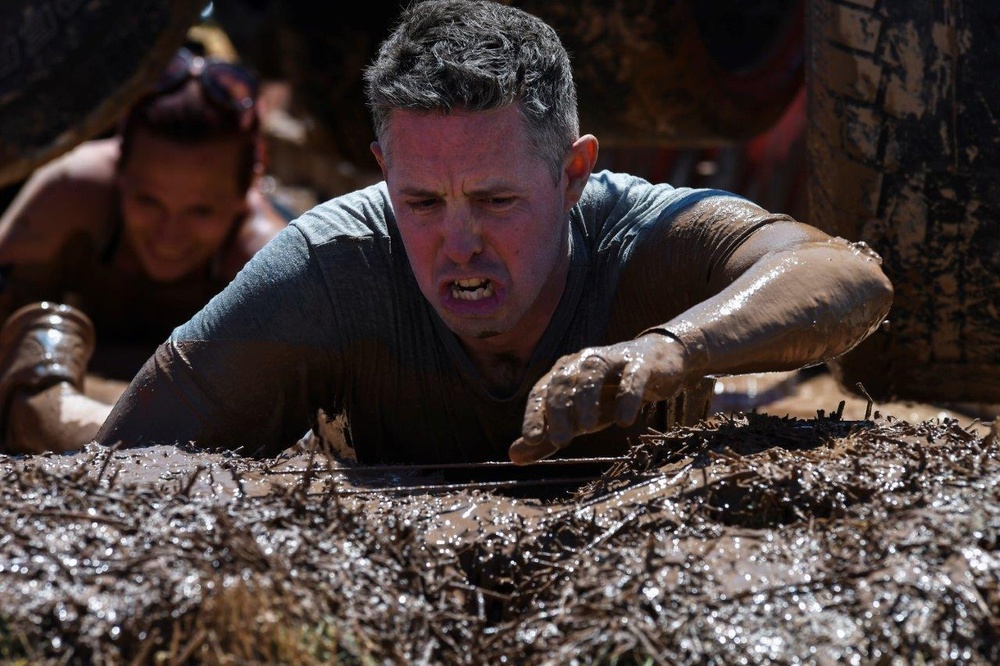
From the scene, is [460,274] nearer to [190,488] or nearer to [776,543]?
[190,488]

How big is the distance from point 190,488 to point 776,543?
872mm

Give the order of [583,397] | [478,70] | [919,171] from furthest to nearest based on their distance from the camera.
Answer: [919,171], [478,70], [583,397]

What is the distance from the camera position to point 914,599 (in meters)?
1.86

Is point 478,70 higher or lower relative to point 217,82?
higher

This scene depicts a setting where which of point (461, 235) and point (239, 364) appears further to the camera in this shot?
point (239, 364)

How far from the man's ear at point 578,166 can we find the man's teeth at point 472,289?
270mm

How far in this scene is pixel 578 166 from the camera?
2.77 m

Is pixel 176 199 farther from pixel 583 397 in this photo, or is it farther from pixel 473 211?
pixel 583 397

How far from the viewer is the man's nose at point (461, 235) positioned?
8.34 ft

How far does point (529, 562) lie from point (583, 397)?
25 cm

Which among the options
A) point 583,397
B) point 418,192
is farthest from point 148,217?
point 583,397

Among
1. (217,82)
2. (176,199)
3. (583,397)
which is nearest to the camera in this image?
(583,397)

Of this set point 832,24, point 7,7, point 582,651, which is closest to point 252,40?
point 7,7

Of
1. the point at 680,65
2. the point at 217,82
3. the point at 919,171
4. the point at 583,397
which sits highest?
the point at 680,65
